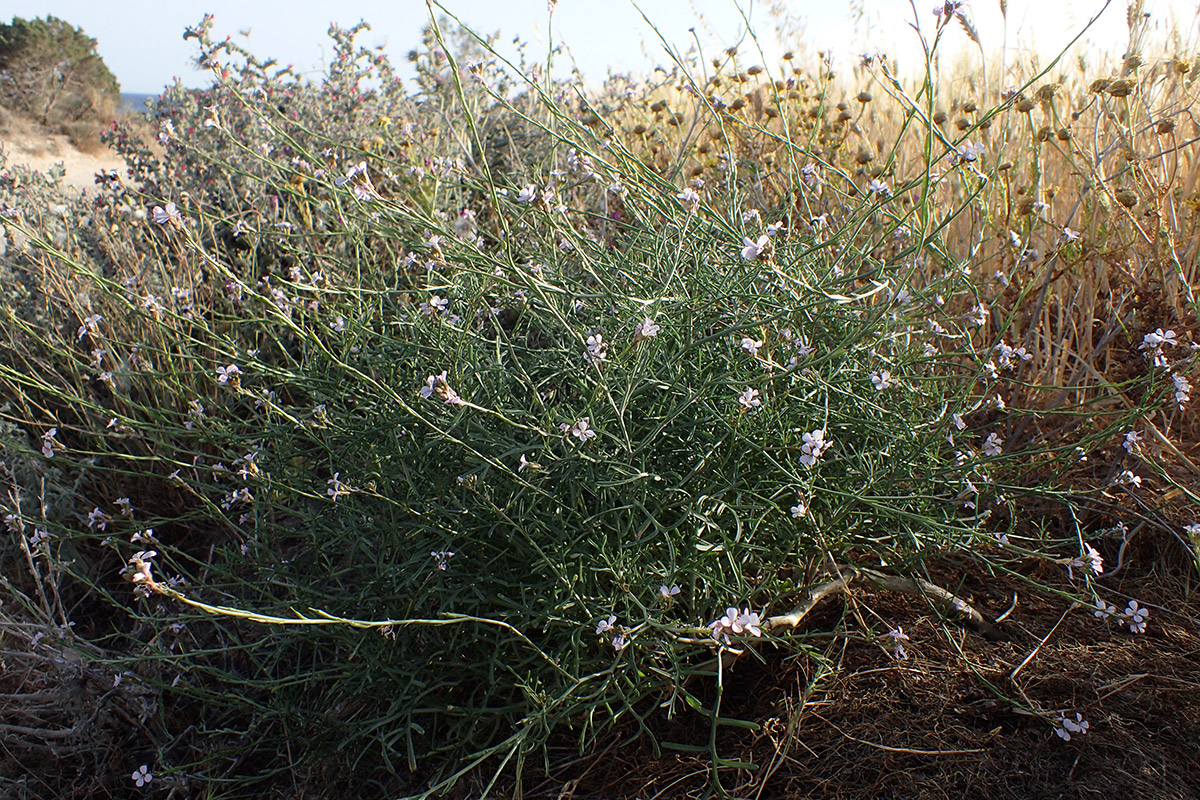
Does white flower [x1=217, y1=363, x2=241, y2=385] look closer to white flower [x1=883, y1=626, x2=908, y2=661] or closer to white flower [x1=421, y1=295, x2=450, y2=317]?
white flower [x1=421, y1=295, x2=450, y2=317]

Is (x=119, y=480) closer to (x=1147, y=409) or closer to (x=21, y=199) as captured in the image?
(x=21, y=199)

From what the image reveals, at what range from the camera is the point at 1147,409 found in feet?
6.17

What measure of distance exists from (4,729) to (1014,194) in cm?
376

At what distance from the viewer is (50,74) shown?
20.6m

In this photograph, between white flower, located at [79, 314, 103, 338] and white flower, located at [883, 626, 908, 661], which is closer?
white flower, located at [883, 626, 908, 661]

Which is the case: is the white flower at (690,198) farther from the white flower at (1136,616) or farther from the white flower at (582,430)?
the white flower at (1136,616)

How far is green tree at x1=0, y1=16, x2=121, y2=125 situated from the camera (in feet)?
66.4

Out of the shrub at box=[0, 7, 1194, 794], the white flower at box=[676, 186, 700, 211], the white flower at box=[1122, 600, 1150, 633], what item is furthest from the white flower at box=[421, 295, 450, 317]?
the white flower at box=[1122, 600, 1150, 633]

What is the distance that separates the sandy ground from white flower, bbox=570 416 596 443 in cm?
1744

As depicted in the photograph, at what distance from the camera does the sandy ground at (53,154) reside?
16923 mm

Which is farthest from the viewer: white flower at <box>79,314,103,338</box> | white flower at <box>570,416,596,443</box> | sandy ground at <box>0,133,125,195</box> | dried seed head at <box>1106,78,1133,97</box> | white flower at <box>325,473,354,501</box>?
sandy ground at <box>0,133,125,195</box>

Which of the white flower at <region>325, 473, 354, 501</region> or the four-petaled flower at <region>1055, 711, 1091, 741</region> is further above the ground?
the white flower at <region>325, 473, 354, 501</region>

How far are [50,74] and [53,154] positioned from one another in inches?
141

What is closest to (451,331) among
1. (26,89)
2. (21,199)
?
(21,199)
